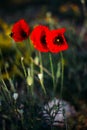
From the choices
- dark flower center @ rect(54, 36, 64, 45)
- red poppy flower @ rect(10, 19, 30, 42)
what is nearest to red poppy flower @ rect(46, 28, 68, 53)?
dark flower center @ rect(54, 36, 64, 45)

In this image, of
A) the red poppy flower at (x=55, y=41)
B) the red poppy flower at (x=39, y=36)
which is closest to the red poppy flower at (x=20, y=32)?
the red poppy flower at (x=39, y=36)

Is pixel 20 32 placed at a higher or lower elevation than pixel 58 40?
higher

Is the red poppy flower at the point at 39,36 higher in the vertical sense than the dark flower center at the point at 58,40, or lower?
higher

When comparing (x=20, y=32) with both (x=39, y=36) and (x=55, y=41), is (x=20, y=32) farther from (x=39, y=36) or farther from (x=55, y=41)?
(x=55, y=41)

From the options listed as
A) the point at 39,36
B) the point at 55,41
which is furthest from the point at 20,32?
the point at 55,41

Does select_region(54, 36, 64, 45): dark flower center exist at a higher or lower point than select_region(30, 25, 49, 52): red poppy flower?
lower

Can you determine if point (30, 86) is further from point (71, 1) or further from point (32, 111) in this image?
point (71, 1)

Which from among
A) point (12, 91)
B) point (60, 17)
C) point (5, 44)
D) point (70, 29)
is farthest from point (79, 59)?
point (60, 17)

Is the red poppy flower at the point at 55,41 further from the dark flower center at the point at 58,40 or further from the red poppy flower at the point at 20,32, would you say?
the red poppy flower at the point at 20,32

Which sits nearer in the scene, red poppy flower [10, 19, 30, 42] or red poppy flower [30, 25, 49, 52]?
red poppy flower [30, 25, 49, 52]

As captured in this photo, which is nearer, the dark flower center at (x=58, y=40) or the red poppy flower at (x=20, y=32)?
the dark flower center at (x=58, y=40)

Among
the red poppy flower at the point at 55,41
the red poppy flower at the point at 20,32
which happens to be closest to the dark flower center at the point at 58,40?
the red poppy flower at the point at 55,41

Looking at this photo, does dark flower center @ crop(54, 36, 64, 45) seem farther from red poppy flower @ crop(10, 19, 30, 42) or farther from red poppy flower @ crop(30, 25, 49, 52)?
red poppy flower @ crop(10, 19, 30, 42)

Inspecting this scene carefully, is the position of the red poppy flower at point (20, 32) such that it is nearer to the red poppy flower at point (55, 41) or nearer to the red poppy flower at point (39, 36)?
the red poppy flower at point (39, 36)
